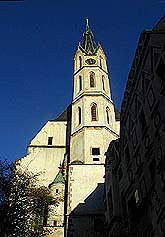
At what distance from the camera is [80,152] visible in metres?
34.7

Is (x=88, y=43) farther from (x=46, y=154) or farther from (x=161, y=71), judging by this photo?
(x=161, y=71)

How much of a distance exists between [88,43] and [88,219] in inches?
1349

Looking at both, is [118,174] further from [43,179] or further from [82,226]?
[43,179]

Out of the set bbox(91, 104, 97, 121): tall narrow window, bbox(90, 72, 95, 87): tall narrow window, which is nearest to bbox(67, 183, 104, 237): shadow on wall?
bbox(91, 104, 97, 121): tall narrow window

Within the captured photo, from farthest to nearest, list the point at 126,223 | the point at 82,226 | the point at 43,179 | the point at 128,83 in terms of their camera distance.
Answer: the point at 43,179
the point at 82,226
the point at 128,83
the point at 126,223

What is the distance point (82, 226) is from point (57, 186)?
6.53 m

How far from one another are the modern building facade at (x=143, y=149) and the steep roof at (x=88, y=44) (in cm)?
3055

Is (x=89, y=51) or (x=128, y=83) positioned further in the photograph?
(x=89, y=51)

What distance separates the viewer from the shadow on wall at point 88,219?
89.7 feet

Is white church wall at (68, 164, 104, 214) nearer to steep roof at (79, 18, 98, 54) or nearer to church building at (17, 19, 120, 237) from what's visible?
church building at (17, 19, 120, 237)

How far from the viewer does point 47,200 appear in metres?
30.0

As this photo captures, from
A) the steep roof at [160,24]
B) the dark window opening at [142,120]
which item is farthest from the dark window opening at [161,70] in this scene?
the steep roof at [160,24]

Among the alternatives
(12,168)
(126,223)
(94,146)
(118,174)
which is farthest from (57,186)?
(126,223)

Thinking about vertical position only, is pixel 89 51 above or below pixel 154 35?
above
